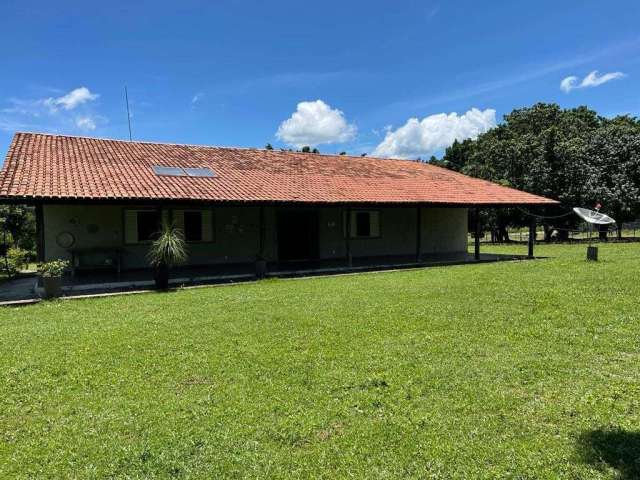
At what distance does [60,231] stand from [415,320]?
1111 centimetres

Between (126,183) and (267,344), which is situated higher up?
(126,183)

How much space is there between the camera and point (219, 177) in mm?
15070

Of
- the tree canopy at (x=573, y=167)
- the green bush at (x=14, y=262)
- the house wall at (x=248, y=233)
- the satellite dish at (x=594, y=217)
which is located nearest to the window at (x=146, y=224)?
the house wall at (x=248, y=233)

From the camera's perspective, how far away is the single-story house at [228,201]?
40.7ft

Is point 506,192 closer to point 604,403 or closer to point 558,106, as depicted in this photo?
point 604,403

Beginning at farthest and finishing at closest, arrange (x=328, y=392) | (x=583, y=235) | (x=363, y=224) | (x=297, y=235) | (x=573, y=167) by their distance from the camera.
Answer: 1. (x=583, y=235)
2. (x=573, y=167)
3. (x=363, y=224)
4. (x=297, y=235)
5. (x=328, y=392)

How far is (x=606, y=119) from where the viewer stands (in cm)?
4450

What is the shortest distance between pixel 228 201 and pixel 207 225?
11.4ft

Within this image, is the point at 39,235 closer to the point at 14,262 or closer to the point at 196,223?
the point at 14,262

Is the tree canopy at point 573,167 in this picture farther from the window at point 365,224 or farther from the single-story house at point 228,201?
the window at point 365,224

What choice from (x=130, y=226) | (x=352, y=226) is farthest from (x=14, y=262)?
(x=352, y=226)

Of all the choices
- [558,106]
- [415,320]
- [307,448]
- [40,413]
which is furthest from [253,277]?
[558,106]

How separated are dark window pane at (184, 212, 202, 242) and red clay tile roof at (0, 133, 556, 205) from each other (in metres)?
1.57

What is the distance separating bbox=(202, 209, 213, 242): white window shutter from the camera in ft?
51.8
